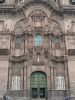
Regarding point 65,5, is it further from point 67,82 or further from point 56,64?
point 67,82

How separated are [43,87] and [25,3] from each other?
506 inches

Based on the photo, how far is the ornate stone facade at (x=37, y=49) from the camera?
126ft

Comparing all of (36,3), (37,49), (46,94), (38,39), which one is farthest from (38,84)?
(36,3)

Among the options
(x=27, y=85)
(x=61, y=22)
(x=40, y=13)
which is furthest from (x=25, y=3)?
(x=27, y=85)

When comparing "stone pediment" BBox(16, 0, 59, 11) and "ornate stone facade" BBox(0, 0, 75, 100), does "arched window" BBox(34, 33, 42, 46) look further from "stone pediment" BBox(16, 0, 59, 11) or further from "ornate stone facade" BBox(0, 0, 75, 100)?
"stone pediment" BBox(16, 0, 59, 11)

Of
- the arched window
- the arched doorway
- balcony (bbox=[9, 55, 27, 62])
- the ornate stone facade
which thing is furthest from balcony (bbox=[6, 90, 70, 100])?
the arched window

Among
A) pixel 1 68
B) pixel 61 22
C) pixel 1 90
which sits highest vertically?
pixel 61 22

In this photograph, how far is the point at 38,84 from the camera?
39.2 m

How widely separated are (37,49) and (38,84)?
194 inches

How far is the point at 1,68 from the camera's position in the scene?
3872cm

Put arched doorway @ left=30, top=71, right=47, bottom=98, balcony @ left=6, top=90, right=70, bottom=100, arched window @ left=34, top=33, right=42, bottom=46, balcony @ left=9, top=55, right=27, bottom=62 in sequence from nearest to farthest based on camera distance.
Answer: balcony @ left=6, top=90, right=70, bottom=100, arched doorway @ left=30, top=71, right=47, bottom=98, balcony @ left=9, top=55, right=27, bottom=62, arched window @ left=34, top=33, right=42, bottom=46

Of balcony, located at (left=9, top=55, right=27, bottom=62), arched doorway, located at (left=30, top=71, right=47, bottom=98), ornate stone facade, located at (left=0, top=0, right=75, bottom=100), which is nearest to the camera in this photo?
ornate stone facade, located at (left=0, top=0, right=75, bottom=100)

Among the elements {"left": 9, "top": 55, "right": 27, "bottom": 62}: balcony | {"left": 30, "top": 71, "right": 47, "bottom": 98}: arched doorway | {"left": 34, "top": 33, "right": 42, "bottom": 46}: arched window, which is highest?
{"left": 34, "top": 33, "right": 42, "bottom": 46}: arched window

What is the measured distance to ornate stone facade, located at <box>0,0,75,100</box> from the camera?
1513 inches
